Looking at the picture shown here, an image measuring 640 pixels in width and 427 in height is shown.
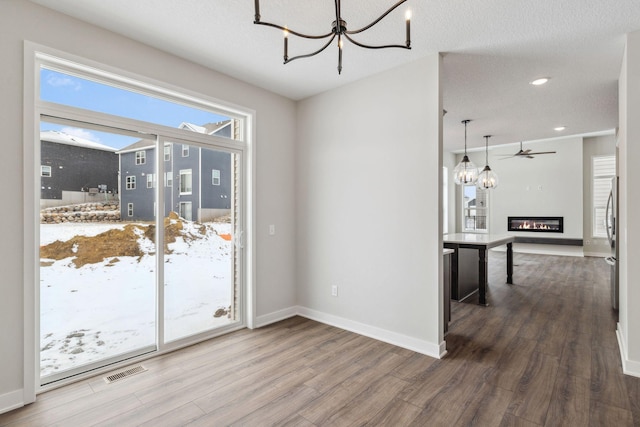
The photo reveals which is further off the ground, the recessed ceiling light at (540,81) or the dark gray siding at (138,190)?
the recessed ceiling light at (540,81)

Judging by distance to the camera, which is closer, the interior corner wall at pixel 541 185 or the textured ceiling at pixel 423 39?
the textured ceiling at pixel 423 39

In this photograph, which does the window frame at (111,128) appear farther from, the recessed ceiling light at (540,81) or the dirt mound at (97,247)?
the recessed ceiling light at (540,81)

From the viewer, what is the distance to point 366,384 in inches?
97.5

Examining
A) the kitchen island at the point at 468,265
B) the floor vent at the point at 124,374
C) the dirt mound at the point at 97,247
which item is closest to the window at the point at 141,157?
the dirt mound at the point at 97,247

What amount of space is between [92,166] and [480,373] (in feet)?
11.9

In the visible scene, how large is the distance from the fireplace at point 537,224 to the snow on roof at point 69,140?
9944 mm

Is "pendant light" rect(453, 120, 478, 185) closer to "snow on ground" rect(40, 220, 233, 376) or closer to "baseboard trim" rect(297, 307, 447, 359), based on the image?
"baseboard trim" rect(297, 307, 447, 359)

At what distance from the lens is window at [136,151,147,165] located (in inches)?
115

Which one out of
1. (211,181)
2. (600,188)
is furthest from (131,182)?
(600,188)

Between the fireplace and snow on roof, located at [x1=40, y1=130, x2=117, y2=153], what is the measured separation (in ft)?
32.6

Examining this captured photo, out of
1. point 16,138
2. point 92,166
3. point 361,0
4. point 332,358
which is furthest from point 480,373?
point 16,138

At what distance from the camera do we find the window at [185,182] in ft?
10.5

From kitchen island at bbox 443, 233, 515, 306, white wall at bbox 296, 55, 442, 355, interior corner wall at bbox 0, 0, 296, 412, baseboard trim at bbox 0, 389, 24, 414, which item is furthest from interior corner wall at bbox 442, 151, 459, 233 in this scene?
baseboard trim at bbox 0, 389, 24, 414

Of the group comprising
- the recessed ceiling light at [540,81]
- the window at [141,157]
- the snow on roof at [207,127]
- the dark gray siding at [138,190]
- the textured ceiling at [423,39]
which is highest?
the recessed ceiling light at [540,81]
